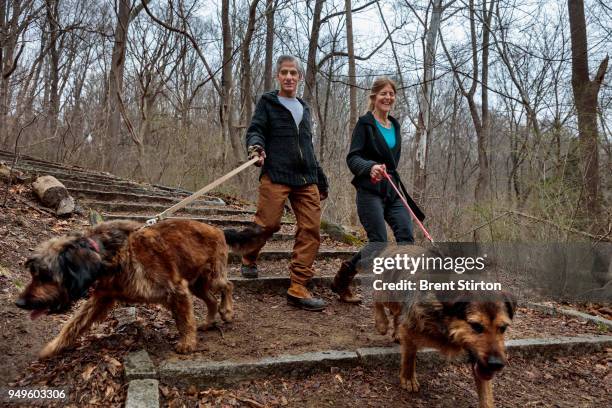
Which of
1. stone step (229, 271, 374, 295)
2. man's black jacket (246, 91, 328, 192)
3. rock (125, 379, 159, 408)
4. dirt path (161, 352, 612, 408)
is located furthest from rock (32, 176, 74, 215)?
dirt path (161, 352, 612, 408)

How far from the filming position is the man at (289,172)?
4492 mm

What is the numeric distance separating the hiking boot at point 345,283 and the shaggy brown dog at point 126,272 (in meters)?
1.35

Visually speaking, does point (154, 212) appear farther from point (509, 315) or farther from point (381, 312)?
point (509, 315)

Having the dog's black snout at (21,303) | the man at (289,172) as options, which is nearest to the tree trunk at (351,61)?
the man at (289,172)

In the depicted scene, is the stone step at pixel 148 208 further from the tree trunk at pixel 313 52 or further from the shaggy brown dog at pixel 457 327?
the tree trunk at pixel 313 52

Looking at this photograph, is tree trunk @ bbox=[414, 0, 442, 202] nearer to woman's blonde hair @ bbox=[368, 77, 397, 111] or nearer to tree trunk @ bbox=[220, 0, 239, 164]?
tree trunk @ bbox=[220, 0, 239, 164]

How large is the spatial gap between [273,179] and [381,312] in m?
1.75

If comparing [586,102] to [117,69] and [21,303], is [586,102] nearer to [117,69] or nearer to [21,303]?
[21,303]

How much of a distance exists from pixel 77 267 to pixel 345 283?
9.20 ft

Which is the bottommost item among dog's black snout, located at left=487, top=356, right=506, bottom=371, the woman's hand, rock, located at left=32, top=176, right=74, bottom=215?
dog's black snout, located at left=487, top=356, right=506, bottom=371

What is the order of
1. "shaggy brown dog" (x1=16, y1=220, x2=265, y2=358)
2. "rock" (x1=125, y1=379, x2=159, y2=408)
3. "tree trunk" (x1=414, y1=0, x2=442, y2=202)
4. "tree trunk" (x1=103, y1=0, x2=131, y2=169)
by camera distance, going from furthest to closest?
1. "tree trunk" (x1=103, y1=0, x2=131, y2=169)
2. "tree trunk" (x1=414, y1=0, x2=442, y2=202)
3. "shaggy brown dog" (x1=16, y1=220, x2=265, y2=358)
4. "rock" (x1=125, y1=379, x2=159, y2=408)

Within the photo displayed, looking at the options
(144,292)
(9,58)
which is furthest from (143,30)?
(144,292)

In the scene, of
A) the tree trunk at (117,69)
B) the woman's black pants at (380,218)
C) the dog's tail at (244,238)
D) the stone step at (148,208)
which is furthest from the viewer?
the tree trunk at (117,69)

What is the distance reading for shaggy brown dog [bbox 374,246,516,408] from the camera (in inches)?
95.9
